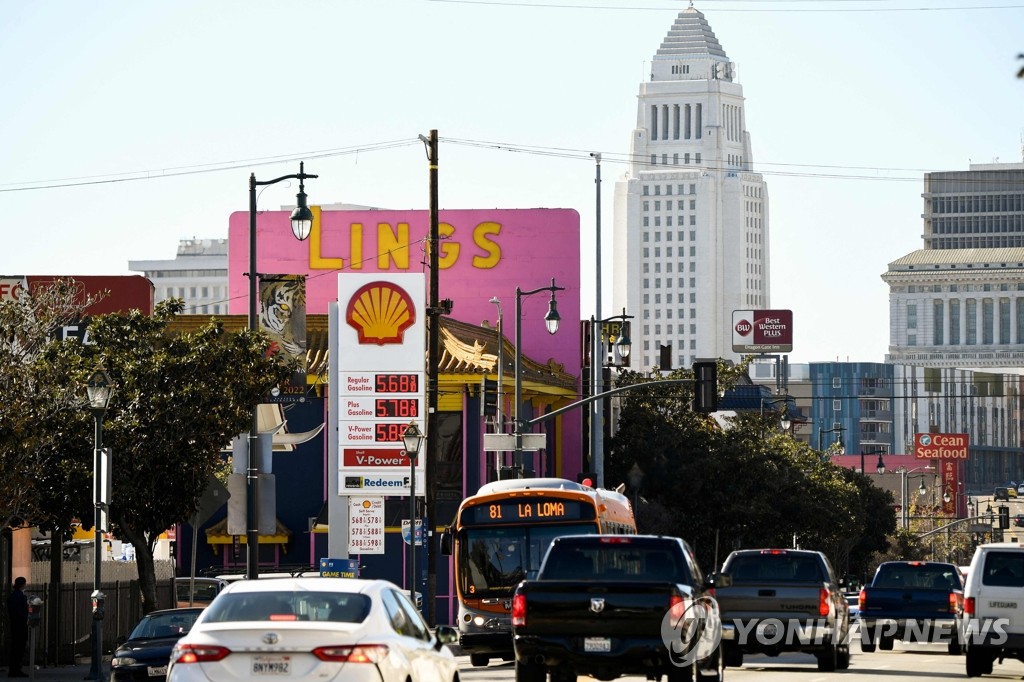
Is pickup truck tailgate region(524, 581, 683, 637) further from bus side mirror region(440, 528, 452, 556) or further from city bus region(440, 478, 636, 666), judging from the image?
bus side mirror region(440, 528, 452, 556)

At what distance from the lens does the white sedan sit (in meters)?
15.6

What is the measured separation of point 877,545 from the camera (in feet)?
371

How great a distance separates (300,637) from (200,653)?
0.86 m

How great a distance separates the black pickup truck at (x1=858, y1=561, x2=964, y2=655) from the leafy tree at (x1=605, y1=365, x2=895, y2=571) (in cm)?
4072

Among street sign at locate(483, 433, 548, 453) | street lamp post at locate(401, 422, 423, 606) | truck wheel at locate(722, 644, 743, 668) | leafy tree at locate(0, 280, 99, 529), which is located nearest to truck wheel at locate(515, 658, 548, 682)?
truck wheel at locate(722, 644, 743, 668)

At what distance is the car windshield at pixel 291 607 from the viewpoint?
53.0 ft

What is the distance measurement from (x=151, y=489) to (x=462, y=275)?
36472 millimetres

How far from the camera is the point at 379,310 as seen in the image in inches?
1606

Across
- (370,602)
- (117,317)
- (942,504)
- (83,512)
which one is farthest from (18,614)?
(942,504)

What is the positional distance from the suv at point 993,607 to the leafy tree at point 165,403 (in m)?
14.0

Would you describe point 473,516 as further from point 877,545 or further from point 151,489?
point 877,545

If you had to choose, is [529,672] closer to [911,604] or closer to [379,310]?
[911,604]

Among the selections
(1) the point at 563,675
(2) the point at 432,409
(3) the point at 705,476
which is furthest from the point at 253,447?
(3) the point at 705,476

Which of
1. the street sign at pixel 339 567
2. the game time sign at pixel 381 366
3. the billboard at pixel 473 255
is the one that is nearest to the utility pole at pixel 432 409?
the game time sign at pixel 381 366
